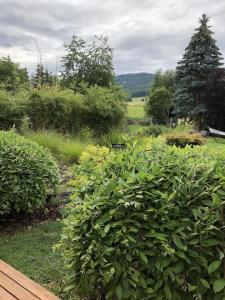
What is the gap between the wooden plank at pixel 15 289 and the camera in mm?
2432

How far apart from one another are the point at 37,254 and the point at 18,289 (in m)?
1.03

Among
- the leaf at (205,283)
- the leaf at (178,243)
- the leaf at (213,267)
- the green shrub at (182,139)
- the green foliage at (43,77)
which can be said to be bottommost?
the green shrub at (182,139)

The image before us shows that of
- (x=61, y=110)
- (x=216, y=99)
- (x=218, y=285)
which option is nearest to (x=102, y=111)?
(x=61, y=110)

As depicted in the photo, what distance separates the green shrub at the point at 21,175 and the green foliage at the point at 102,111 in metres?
5.80

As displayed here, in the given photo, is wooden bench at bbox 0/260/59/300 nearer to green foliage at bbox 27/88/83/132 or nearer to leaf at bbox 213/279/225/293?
leaf at bbox 213/279/225/293

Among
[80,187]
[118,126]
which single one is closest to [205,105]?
[118,126]

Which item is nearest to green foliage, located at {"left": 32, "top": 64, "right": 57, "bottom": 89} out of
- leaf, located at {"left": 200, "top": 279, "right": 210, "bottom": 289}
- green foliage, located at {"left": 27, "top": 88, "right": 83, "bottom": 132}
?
green foliage, located at {"left": 27, "top": 88, "right": 83, "bottom": 132}

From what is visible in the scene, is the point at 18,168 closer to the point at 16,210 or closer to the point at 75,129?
the point at 16,210

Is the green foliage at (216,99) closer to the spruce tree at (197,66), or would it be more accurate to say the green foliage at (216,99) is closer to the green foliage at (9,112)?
the spruce tree at (197,66)

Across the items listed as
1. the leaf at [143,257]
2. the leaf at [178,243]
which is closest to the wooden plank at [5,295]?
the leaf at [143,257]

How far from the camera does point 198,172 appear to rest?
2162mm

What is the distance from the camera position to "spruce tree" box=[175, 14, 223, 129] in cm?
2325

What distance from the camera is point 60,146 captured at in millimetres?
7836

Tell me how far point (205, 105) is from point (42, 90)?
44.9 ft
